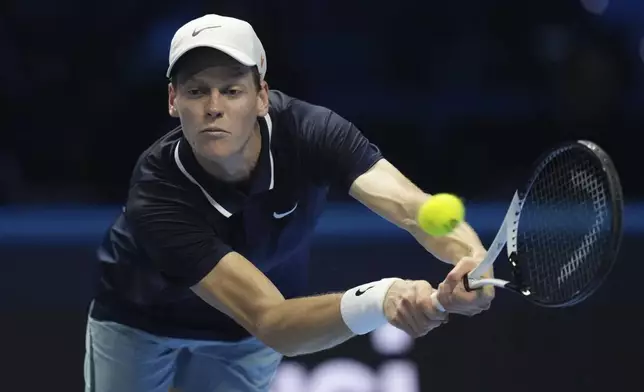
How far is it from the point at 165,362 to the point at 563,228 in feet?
3.90

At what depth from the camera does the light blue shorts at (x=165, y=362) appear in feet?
11.0

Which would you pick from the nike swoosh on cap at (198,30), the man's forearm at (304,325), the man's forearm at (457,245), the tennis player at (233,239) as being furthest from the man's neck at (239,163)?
the man's forearm at (457,245)

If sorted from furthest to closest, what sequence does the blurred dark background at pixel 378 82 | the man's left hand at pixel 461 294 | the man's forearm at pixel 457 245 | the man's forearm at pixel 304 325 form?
Result: the blurred dark background at pixel 378 82 < the man's forearm at pixel 457 245 < the man's forearm at pixel 304 325 < the man's left hand at pixel 461 294

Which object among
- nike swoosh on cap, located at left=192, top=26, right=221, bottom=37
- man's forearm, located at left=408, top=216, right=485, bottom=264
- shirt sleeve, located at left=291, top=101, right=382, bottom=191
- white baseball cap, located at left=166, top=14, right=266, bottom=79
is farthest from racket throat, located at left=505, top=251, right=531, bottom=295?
nike swoosh on cap, located at left=192, top=26, right=221, bottom=37

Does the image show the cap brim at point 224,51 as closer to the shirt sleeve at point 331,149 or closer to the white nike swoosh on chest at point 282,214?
the shirt sleeve at point 331,149

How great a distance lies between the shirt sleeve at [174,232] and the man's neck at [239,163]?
→ 0.32ft

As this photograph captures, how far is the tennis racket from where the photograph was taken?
234 centimetres

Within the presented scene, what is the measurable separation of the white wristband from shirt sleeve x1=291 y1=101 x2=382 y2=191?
1.67 feet

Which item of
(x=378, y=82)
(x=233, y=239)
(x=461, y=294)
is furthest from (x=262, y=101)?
(x=378, y=82)

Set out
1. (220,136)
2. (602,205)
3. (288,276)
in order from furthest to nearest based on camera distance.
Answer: (288,276) → (220,136) → (602,205)

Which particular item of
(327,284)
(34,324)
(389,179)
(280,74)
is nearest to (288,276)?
(389,179)

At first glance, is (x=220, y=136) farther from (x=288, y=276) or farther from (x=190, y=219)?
(x=288, y=276)

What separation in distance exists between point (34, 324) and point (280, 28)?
207 cm

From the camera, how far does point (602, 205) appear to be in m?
2.62
